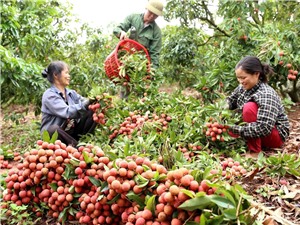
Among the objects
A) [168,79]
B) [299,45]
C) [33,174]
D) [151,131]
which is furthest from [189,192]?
[168,79]

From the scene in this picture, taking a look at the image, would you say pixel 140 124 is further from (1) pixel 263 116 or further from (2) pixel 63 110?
(1) pixel 263 116

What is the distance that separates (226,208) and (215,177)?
0.28m

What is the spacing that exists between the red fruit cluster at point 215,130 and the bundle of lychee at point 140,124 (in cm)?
39

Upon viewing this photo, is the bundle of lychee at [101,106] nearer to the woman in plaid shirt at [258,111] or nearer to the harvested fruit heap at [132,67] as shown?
the harvested fruit heap at [132,67]

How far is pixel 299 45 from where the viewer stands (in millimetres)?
4008

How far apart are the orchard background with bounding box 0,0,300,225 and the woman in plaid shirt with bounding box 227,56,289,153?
0.12 metres

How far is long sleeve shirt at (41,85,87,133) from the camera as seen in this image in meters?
3.05

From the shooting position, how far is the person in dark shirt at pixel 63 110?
9.98 feet

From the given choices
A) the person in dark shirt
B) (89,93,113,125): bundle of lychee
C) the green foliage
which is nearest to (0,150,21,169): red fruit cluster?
the person in dark shirt

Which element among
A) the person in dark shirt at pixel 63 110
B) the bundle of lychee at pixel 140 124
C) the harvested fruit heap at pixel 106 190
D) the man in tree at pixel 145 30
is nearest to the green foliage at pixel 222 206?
the harvested fruit heap at pixel 106 190

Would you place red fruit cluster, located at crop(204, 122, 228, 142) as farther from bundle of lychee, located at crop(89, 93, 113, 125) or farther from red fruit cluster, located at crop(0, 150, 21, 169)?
red fruit cluster, located at crop(0, 150, 21, 169)

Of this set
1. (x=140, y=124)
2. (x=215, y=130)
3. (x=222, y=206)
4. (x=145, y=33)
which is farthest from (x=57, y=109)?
(x=222, y=206)

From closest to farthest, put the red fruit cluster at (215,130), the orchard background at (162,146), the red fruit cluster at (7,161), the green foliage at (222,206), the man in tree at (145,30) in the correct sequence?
the green foliage at (222,206)
the orchard background at (162,146)
the red fruit cluster at (215,130)
the red fruit cluster at (7,161)
the man in tree at (145,30)

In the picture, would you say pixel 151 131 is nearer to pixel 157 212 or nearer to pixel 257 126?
pixel 257 126
